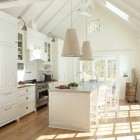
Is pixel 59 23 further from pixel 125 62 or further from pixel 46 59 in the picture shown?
pixel 125 62

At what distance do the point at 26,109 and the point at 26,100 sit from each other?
0.28m

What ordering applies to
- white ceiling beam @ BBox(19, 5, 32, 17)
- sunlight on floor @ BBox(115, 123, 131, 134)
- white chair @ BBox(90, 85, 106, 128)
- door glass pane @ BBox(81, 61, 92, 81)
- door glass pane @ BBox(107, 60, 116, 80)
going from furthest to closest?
1. door glass pane @ BBox(81, 61, 92, 81)
2. door glass pane @ BBox(107, 60, 116, 80)
3. white ceiling beam @ BBox(19, 5, 32, 17)
4. white chair @ BBox(90, 85, 106, 128)
5. sunlight on floor @ BBox(115, 123, 131, 134)

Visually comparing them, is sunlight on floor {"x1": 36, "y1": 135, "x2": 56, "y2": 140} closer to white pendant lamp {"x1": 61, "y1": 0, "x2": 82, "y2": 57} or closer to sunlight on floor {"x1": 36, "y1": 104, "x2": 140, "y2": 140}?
sunlight on floor {"x1": 36, "y1": 104, "x2": 140, "y2": 140}

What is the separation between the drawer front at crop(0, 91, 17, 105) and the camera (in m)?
4.17

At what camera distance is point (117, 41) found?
7.98 meters

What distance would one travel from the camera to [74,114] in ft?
13.4

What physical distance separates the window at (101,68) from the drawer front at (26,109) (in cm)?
368

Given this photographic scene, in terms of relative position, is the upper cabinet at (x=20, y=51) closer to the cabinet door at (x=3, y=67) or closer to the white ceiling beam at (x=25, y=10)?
the white ceiling beam at (x=25, y=10)

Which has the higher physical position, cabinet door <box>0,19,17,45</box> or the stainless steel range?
cabinet door <box>0,19,17,45</box>

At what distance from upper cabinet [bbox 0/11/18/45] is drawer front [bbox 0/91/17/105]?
1280mm

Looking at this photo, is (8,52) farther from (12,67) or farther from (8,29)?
→ (8,29)

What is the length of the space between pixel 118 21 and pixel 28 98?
17.6 ft

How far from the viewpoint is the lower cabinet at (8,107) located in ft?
13.7

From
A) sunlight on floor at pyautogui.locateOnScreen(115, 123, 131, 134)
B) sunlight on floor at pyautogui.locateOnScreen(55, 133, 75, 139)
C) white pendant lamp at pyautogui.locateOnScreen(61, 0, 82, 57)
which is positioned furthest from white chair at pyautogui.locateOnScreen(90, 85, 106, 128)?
white pendant lamp at pyautogui.locateOnScreen(61, 0, 82, 57)
